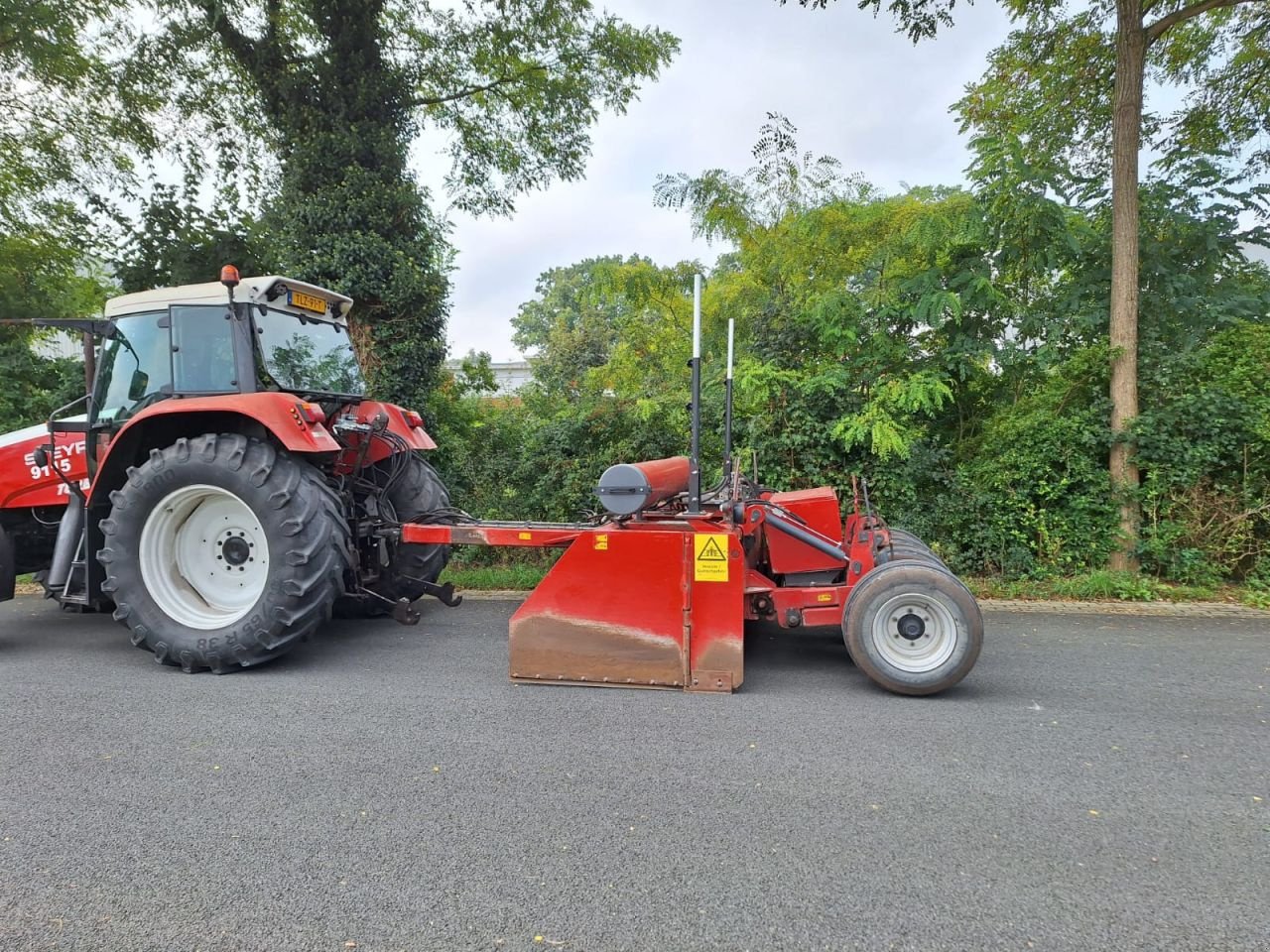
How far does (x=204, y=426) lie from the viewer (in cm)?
472

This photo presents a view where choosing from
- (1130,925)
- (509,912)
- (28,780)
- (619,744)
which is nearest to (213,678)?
(28,780)

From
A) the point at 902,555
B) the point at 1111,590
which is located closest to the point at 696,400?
the point at 902,555

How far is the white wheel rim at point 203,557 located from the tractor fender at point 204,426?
49cm

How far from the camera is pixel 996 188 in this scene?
6.85 meters

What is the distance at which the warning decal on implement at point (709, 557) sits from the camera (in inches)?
150

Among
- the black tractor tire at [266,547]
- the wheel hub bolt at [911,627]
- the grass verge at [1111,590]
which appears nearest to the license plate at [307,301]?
the black tractor tire at [266,547]

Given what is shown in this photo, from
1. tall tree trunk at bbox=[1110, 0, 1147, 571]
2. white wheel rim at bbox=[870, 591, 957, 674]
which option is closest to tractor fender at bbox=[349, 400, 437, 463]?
white wheel rim at bbox=[870, 591, 957, 674]

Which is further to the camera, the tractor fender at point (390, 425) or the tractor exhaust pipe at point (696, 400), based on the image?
the tractor fender at point (390, 425)

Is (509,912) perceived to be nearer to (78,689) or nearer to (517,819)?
(517,819)

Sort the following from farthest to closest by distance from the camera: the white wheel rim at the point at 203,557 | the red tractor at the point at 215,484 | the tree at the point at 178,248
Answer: the tree at the point at 178,248, the white wheel rim at the point at 203,557, the red tractor at the point at 215,484

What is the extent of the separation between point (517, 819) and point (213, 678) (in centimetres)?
257

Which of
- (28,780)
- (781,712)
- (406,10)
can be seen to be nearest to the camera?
(28,780)

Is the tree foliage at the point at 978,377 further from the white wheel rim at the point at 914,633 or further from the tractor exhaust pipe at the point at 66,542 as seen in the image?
the tractor exhaust pipe at the point at 66,542

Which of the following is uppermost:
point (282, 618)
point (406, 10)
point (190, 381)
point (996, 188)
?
point (406, 10)
